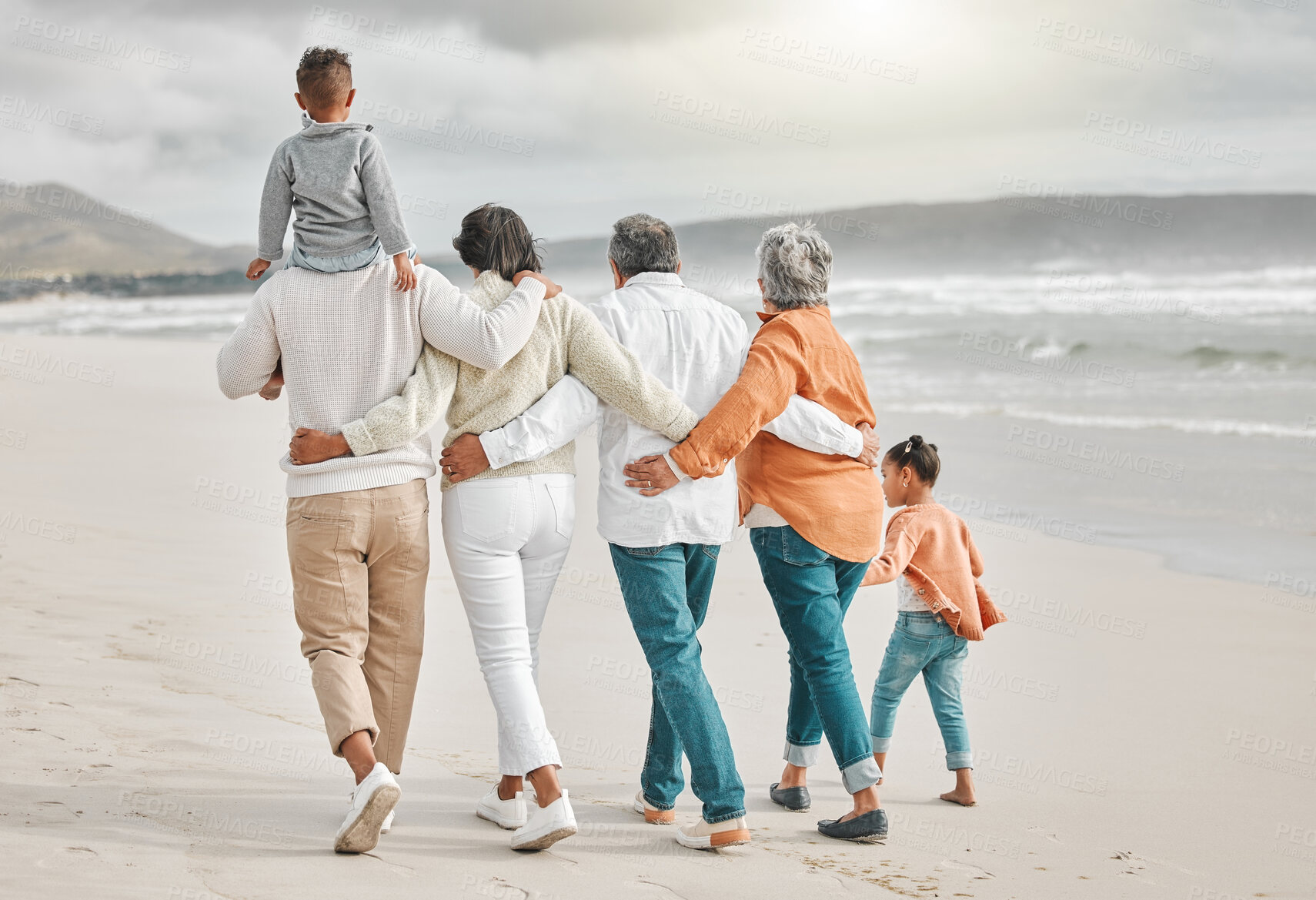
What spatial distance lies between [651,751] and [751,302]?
21.7 metres

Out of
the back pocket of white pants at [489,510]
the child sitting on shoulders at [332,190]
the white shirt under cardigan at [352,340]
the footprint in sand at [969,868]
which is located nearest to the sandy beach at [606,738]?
the footprint in sand at [969,868]

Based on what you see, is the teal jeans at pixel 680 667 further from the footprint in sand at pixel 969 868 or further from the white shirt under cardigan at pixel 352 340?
the white shirt under cardigan at pixel 352 340

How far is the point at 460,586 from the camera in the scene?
290cm

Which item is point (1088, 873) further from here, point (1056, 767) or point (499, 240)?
point (499, 240)

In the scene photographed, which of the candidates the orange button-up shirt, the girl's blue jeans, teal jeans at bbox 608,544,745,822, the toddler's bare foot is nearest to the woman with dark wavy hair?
the orange button-up shirt

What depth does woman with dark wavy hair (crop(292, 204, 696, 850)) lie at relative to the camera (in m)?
2.80

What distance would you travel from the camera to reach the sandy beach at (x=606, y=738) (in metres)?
2.64

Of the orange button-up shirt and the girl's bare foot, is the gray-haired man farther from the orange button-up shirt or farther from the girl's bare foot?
the girl's bare foot

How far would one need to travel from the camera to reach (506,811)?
2.96 m

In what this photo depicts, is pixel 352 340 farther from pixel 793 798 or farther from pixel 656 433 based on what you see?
pixel 793 798

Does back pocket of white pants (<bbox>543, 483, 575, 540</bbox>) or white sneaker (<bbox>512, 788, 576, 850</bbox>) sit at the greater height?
back pocket of white pants (<bbox>543, 483, 575, 540</bbox>)

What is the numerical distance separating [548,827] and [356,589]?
0.73m

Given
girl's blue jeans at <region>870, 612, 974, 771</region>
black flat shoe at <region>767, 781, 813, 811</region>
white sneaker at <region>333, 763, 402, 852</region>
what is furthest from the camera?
girl's blue jeans at <region>870, 612, 974, 771</region>

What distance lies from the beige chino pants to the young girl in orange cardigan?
132 cm
